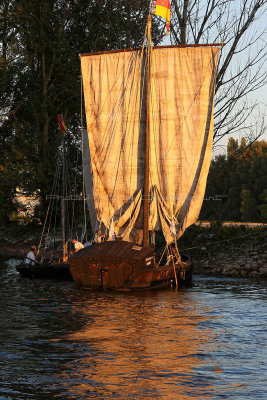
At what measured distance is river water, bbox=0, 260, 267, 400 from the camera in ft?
44.2

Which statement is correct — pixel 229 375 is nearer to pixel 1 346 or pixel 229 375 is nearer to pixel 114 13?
pixel 1 346

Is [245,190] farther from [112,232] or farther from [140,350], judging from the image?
[140,350]

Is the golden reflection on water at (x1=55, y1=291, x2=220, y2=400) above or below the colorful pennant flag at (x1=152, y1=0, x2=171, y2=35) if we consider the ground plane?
below

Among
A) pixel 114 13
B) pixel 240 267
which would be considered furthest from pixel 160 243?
pixel 114 13

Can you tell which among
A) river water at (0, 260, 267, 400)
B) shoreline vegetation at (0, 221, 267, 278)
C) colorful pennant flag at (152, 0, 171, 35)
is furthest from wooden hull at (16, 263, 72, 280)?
colorful pennant flag at (152, 0, 171, 35)

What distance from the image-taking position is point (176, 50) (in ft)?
111

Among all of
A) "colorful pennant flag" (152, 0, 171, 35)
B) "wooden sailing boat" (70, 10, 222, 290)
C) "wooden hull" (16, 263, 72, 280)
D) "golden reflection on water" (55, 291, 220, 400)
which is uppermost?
"colorful pennant flag" (152, 0, 171, 35)

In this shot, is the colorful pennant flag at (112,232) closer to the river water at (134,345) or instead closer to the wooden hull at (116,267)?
the wooden hull at (116,267)

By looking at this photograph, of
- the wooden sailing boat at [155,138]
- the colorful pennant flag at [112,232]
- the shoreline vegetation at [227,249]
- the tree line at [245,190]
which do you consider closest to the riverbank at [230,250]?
the shoreline vegetation at [227,249]

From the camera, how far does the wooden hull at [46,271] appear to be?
3450 centimetres

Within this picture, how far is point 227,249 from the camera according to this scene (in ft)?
127

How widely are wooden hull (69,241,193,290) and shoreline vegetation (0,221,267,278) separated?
7665 mm

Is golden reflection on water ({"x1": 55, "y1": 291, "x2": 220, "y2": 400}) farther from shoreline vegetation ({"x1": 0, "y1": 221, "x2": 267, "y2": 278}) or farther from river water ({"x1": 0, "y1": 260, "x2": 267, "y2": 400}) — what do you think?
shoreline vegetation ({"x1": 0, "y1": 221, "x2": 267, "y2": 278})

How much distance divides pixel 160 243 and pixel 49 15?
21740 mm
